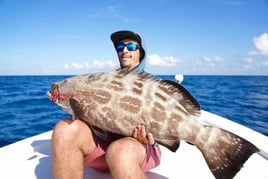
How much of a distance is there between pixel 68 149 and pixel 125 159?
634 millimetres

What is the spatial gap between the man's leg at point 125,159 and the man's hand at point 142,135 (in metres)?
0.05

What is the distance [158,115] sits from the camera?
2598mm

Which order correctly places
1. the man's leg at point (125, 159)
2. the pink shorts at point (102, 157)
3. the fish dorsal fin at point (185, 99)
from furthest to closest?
the pink shorts at point (102, 157) < the fish dorsal fin at point (185, 99) < the man's leg at point (125, 159)

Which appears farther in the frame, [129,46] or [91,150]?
[129,46]

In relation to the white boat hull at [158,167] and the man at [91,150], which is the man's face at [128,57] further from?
the white boat hull at [158,167]

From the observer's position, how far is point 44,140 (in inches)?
191

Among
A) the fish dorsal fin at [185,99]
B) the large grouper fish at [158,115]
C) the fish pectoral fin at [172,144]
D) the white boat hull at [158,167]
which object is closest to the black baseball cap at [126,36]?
the large grouper fish at [158,115]

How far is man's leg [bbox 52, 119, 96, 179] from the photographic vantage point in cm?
262

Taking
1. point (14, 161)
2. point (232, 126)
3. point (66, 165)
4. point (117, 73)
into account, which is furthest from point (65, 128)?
point (232, 126)

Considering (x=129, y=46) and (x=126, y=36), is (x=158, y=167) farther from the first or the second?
(x=126, y=36)

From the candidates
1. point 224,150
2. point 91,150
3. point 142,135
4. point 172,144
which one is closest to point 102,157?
point 91,150

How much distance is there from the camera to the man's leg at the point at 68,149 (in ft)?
8.59

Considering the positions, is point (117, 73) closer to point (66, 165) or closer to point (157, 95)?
point (157, 95)

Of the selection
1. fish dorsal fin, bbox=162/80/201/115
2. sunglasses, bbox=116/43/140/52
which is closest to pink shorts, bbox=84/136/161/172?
fish dorsal fin, bbox=162/80/201/115
